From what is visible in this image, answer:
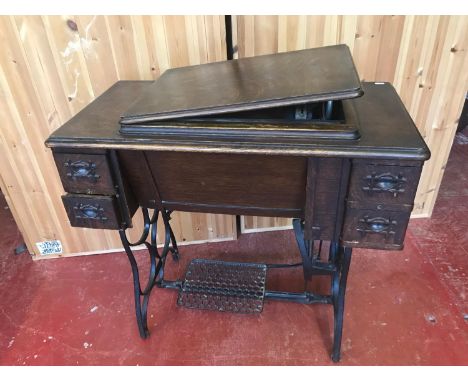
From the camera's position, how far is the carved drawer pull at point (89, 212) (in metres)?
1.34

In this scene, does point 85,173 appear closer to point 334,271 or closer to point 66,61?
point 66,61

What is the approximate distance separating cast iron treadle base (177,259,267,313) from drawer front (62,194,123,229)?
2.14ft

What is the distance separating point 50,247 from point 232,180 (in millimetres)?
1433

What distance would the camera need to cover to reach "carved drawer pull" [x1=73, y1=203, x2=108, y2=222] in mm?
1337

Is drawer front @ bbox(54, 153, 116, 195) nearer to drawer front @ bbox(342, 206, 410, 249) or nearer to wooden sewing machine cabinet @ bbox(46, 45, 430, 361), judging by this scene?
wooden sewing machine cabinet @ bbox(46, 45, 430, 361)

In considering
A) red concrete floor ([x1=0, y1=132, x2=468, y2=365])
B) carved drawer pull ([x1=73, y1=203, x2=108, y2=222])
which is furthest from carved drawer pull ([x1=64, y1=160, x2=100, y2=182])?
red concrete floor ([x1=0, y1=132, x2=468, y2=365])

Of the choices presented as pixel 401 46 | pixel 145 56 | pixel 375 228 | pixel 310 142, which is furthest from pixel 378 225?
pixel 145 56

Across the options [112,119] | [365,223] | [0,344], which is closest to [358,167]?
[365,223]

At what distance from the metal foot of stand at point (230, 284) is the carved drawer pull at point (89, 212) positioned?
0.22 m

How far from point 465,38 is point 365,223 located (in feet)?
3.99

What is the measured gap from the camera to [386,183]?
3.61 ft

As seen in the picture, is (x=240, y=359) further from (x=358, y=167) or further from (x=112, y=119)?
(x=112, y=119)
